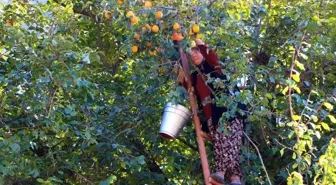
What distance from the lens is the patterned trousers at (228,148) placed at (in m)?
3.80

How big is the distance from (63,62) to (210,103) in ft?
3.06

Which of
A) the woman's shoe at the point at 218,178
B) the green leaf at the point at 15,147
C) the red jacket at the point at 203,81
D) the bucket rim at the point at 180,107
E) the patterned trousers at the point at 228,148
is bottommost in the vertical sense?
the green leaf at the point at 15,147

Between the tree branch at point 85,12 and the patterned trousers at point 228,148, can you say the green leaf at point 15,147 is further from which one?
the tree branch at point 85,12

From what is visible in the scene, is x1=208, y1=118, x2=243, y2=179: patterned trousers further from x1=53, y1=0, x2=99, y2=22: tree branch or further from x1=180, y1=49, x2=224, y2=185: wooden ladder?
x1=53, y1=0, x2=99, y2=22: tree branch

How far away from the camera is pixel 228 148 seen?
12.5 ft

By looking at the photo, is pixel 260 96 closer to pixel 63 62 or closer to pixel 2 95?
pixel 63 62

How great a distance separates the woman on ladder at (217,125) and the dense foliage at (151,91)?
0.28 feet

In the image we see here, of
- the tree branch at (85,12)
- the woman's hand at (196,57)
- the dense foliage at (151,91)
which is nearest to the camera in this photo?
the dense foliage at (151,91)

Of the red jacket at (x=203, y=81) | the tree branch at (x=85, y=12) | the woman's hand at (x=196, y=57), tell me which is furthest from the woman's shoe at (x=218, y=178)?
the tree branch at (x=85, y=12)

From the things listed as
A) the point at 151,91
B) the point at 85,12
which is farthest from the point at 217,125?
the point at 85,12

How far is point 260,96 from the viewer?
4074 mm

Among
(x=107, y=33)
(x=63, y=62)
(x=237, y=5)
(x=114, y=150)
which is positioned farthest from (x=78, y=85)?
(x=107, y=33)

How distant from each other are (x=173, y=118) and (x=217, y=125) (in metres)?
0.29

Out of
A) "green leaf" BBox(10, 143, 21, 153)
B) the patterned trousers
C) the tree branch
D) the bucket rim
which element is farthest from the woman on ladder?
the tree branch
